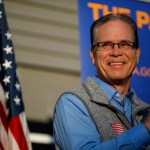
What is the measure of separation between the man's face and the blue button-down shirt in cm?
8

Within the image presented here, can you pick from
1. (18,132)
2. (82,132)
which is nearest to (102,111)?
(82,132)

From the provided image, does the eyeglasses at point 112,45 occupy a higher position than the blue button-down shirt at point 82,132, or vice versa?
the eyeglasses at point 112,45

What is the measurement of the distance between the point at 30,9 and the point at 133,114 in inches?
100.0

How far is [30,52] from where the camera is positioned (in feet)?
14.5

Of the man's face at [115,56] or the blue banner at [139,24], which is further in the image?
the blue banner at [139,24]

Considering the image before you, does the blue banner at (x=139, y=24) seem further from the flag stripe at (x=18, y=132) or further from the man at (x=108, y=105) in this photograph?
the man at (x=108, y=105)

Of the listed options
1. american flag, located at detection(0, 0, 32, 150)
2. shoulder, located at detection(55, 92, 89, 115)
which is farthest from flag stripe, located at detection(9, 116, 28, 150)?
shoulder, located at detection(55, 92, 89, 115)

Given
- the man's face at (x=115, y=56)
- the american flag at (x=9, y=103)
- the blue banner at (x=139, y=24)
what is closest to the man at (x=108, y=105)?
the man's face at (x=115, y=56)

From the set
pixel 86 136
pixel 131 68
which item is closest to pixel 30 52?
pixel 131 68

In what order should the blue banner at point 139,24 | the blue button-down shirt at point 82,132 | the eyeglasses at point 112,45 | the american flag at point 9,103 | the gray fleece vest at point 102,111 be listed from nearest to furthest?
the blue button-down shirt at point 82,132 < the gray fleece vest at point 102,111 < the eyeglasses at point 112,45 < the american flag at point 9,103 < the blue banner at point 139,24

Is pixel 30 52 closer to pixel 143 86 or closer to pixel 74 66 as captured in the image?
pixel 74 66

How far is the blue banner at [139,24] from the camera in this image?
457 cm

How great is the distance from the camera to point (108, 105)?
2070 mm

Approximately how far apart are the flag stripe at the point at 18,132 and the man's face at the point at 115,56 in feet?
5.79
